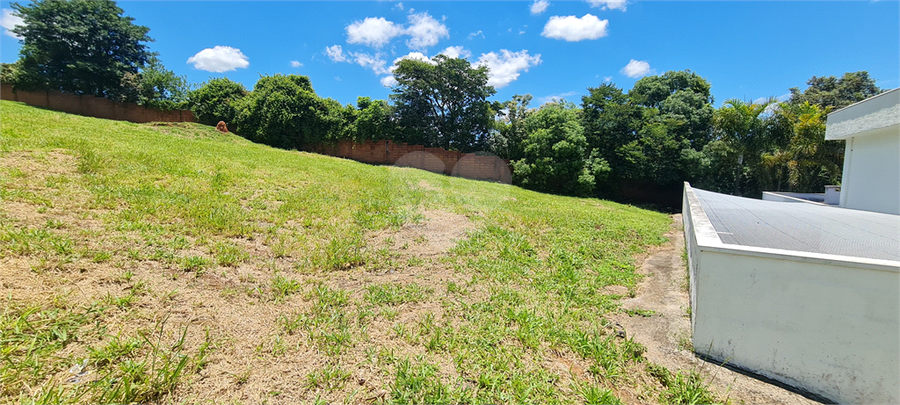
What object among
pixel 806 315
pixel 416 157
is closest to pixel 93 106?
pixel 416 157

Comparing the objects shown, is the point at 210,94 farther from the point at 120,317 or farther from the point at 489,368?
the point at 489,368

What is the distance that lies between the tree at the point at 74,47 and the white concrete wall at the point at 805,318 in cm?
2463

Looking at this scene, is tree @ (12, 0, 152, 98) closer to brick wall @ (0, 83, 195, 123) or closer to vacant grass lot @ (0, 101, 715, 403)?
brick wall @ (0, 83, 195, 123)

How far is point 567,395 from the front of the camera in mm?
1746

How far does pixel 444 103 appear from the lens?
15812 mm

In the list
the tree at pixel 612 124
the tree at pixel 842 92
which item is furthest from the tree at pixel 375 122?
the tree at pixel 842 92

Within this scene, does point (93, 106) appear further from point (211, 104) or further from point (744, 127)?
point (744, 127)

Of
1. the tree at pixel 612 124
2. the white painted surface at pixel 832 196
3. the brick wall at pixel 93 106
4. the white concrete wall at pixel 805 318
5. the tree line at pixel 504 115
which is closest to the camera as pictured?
the white concrete wall at pixel 805 318

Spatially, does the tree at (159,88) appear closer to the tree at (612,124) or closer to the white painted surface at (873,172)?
the tree at (612,124)

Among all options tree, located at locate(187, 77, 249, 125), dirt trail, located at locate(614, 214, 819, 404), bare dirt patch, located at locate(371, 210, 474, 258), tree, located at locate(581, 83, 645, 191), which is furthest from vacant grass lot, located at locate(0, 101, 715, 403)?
tree, located at locate(187, 77, 249, 125)

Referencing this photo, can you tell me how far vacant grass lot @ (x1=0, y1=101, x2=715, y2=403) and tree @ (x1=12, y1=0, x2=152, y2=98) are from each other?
17.5 meters

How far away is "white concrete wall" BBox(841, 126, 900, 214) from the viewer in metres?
5.65

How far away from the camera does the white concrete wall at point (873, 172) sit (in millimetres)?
5648

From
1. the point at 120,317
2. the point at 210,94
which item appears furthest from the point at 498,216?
the point at 210,94
